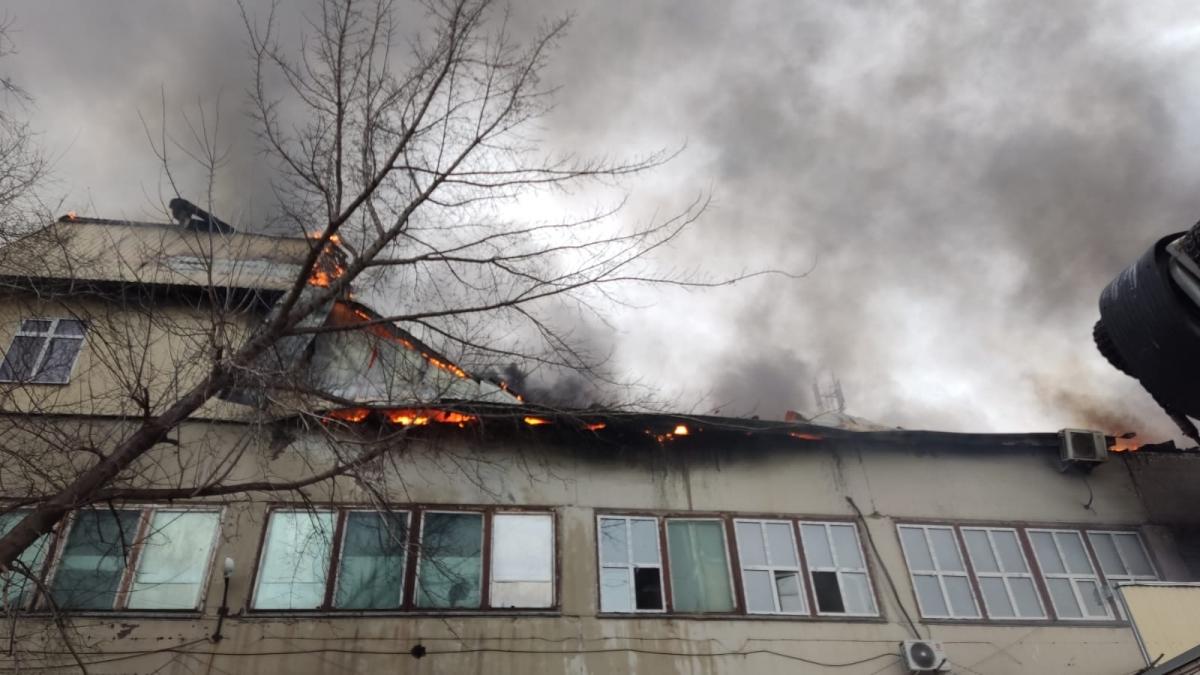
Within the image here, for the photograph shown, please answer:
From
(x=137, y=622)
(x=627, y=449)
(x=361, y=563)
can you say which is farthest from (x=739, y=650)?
(x=137, y=622)

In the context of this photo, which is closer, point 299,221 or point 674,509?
point 299,221

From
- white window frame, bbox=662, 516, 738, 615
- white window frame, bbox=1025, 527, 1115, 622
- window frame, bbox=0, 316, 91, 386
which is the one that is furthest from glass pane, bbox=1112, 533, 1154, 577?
window frame, bbox=0, 316, 91, 386

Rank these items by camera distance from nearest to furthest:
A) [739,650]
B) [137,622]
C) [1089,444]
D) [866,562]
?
[137,622] < [739,650] < [866,562] < [1089,444]

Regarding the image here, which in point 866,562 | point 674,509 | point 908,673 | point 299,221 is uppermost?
point 299,221

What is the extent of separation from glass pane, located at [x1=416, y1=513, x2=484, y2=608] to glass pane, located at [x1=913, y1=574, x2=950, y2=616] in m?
6.95

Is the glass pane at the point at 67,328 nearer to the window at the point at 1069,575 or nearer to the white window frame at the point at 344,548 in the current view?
the white window frame at the point at 344,548

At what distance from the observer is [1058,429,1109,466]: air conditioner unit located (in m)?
13.3

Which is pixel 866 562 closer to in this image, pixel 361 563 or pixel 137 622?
pixel 361 563

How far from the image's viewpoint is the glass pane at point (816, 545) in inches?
483

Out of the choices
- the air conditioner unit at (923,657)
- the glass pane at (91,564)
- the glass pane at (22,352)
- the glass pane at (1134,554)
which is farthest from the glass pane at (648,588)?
the glass pane at (22,352)

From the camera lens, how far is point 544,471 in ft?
40.8

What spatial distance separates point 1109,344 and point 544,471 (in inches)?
411

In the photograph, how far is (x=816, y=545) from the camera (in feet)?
40.7

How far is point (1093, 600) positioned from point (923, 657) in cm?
352
